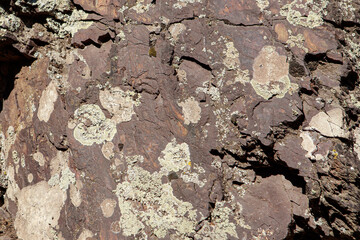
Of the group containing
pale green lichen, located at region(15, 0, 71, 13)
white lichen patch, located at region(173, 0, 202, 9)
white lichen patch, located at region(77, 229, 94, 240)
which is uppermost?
white lichen patch, located at region(173, 0, 202, 9)

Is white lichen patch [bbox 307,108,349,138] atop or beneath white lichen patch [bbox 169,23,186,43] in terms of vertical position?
beneath

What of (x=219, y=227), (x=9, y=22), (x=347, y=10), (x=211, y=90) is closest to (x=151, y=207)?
(x=219, y=227)

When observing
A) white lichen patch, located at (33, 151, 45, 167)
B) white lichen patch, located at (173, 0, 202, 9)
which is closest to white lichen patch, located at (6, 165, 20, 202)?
white lichen patch, located at (33, 151, 45, 167)

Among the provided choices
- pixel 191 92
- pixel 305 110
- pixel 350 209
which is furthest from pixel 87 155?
pixel 350 209

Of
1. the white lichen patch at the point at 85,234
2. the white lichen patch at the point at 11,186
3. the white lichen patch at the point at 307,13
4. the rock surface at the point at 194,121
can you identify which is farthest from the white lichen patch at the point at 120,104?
the white lichen patch at the point at 307,13

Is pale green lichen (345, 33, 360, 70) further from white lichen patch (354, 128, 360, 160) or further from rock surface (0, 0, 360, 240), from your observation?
white lichen patch (354, 128, 360, 160)

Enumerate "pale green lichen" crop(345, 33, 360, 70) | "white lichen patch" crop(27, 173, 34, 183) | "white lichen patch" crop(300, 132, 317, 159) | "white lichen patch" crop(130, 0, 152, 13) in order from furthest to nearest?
"white lichen patch" crop(27, 173, 34, 183) → "white lichen patch" crop(130, 0, 152, 13) → "pale green lichen" crop(345, 33, 360, 70) → "white lichen patch" crop(300, 132, 317, 159)

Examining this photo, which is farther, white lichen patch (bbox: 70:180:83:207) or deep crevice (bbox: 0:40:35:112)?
deep crevice (bbox: 0:40:35:112)

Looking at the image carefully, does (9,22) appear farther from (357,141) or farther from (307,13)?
(357,141)
